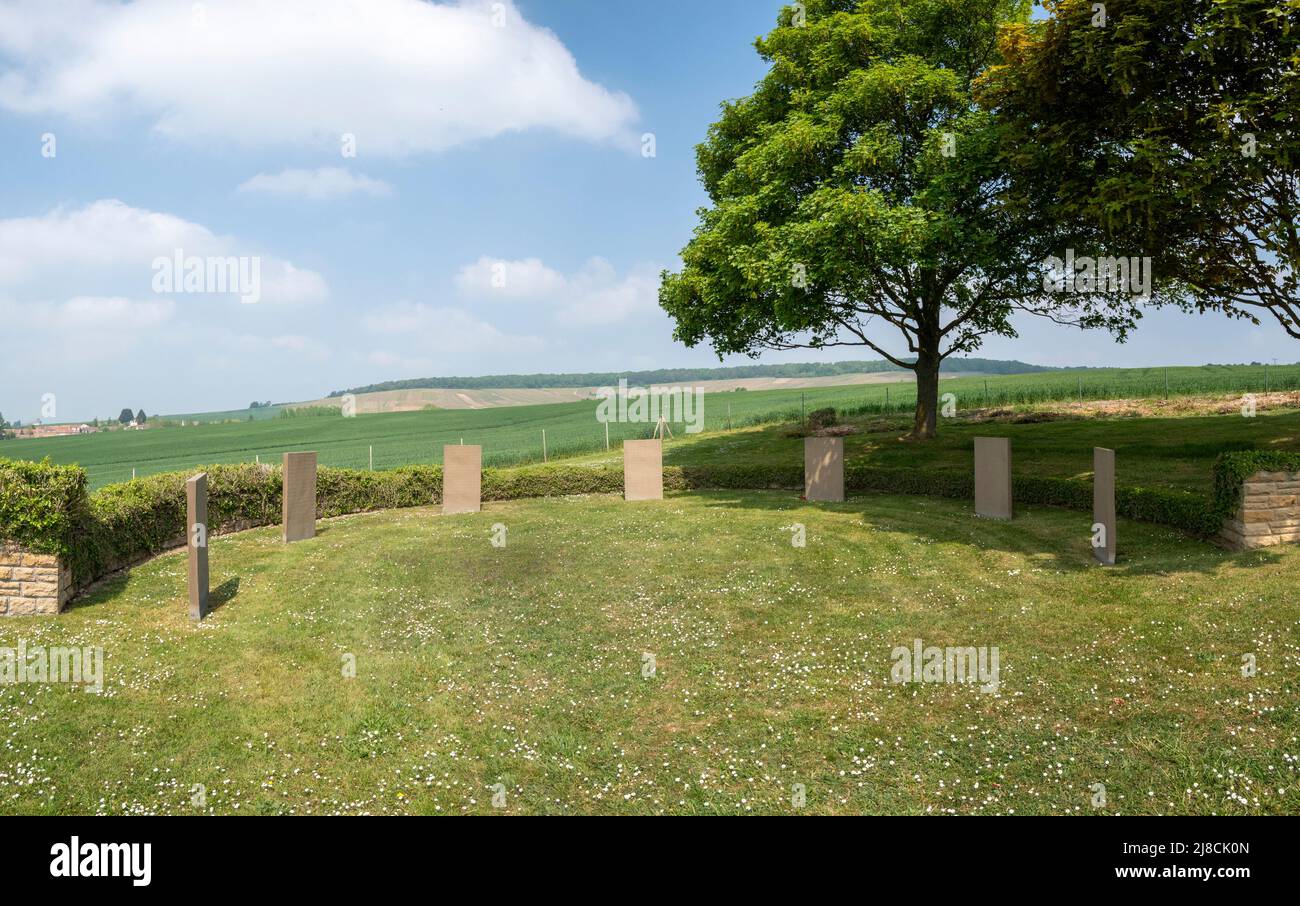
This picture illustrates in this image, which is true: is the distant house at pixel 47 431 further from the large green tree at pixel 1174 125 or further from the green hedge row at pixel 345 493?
the large green tree at pixel 1174 125

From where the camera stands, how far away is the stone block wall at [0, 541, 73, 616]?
43.9 ft

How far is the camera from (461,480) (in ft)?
83.2

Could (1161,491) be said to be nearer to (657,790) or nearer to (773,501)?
(773,501)

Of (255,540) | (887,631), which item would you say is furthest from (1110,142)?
(255,540)

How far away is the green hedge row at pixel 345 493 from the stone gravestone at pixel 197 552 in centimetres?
214

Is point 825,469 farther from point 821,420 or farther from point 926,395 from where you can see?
point 821,420

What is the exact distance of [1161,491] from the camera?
18531 millimetres

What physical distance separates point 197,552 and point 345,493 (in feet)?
38.5

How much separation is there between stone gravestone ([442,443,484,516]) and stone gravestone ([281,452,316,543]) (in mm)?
5059

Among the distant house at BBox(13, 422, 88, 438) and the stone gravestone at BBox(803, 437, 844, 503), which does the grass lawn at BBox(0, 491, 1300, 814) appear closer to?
the stone gravestone at BBox(803, 437, 844, 503)

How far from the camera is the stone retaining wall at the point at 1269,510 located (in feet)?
48.9

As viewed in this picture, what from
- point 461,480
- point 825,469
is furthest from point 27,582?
point 825,469

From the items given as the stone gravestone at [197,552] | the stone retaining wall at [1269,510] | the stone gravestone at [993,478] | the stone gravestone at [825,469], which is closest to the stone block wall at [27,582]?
the stone gravestone at [197,552]

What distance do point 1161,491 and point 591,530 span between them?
47.8 ft
